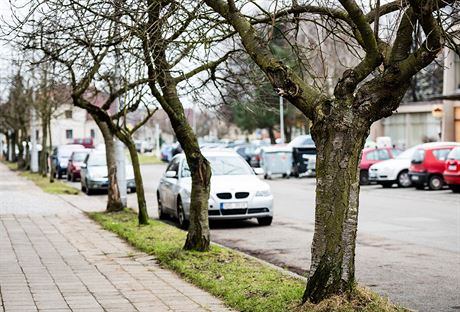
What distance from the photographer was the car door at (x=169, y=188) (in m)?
19.3

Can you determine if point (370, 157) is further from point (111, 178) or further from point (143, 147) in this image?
point (143, 147)

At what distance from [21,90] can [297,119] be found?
89.4 ft

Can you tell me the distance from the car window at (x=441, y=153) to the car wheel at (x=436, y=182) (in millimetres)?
654

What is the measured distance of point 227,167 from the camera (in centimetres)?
1962

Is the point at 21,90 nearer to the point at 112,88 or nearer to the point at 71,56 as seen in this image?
the point at 112,88

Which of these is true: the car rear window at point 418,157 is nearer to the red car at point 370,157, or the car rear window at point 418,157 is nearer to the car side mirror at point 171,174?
the red car at point 370,157

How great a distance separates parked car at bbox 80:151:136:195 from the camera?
100.0ft

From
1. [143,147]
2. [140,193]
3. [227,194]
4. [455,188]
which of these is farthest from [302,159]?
[143,147]

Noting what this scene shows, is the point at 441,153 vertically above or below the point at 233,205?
above

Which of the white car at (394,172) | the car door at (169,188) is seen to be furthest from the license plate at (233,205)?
the white car at (394,172)

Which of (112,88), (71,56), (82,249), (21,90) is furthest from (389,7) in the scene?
(21,90)

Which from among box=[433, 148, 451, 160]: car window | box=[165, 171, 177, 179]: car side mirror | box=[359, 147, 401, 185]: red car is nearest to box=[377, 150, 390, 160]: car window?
box=[359, 147, 401, 185]: red car

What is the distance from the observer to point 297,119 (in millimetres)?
68500

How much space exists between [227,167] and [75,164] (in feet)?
74.6
